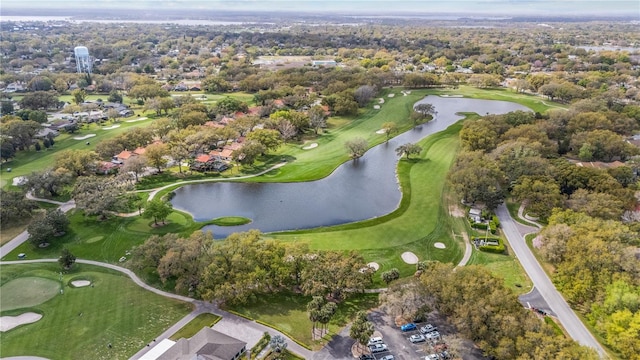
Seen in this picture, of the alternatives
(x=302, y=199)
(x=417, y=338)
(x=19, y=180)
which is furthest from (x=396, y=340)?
(x=19, y=180)

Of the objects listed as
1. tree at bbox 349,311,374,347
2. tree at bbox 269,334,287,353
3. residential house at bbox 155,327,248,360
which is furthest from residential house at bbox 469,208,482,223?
residential house at bbox 155,327,248,360

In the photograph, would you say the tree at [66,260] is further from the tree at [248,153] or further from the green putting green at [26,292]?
the tree at [248,153]

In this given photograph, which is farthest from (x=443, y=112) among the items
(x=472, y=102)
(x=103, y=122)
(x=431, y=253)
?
(x=103, y=122)

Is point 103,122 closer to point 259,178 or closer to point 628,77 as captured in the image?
point 259,178

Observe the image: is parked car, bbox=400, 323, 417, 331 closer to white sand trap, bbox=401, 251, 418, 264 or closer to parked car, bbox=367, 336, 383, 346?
parked car, bbox=367, 336, 383, 346

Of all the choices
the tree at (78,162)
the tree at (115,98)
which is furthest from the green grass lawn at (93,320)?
the tree at (115,98)

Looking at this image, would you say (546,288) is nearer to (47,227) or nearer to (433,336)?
(433,336)

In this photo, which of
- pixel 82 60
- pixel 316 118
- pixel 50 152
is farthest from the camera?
pixel 82 60
